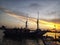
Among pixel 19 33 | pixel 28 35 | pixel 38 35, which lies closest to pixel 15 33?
pixel 19 33

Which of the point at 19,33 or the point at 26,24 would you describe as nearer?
the point at 19,33

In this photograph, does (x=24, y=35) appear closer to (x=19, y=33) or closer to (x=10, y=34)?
(x=19, y=33)

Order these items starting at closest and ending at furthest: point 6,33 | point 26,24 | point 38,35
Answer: point 38,35
point 6,33
point 26,24

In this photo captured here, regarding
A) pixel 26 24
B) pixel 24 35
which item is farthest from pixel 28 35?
pixel 26 24

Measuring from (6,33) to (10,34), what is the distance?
11.5 feet

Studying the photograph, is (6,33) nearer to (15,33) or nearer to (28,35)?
(15,33)

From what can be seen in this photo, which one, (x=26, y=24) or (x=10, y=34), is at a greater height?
(x=26, y=24)

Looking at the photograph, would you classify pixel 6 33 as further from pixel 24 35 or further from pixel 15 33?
pixel 24 35

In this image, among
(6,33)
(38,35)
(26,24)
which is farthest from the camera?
(26,24)

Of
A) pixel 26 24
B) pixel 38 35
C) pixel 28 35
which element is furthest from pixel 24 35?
pixel 26 24

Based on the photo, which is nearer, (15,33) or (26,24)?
(15,33)

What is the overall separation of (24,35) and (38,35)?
298 inches

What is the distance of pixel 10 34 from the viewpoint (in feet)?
251

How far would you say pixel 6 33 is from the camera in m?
78.8
